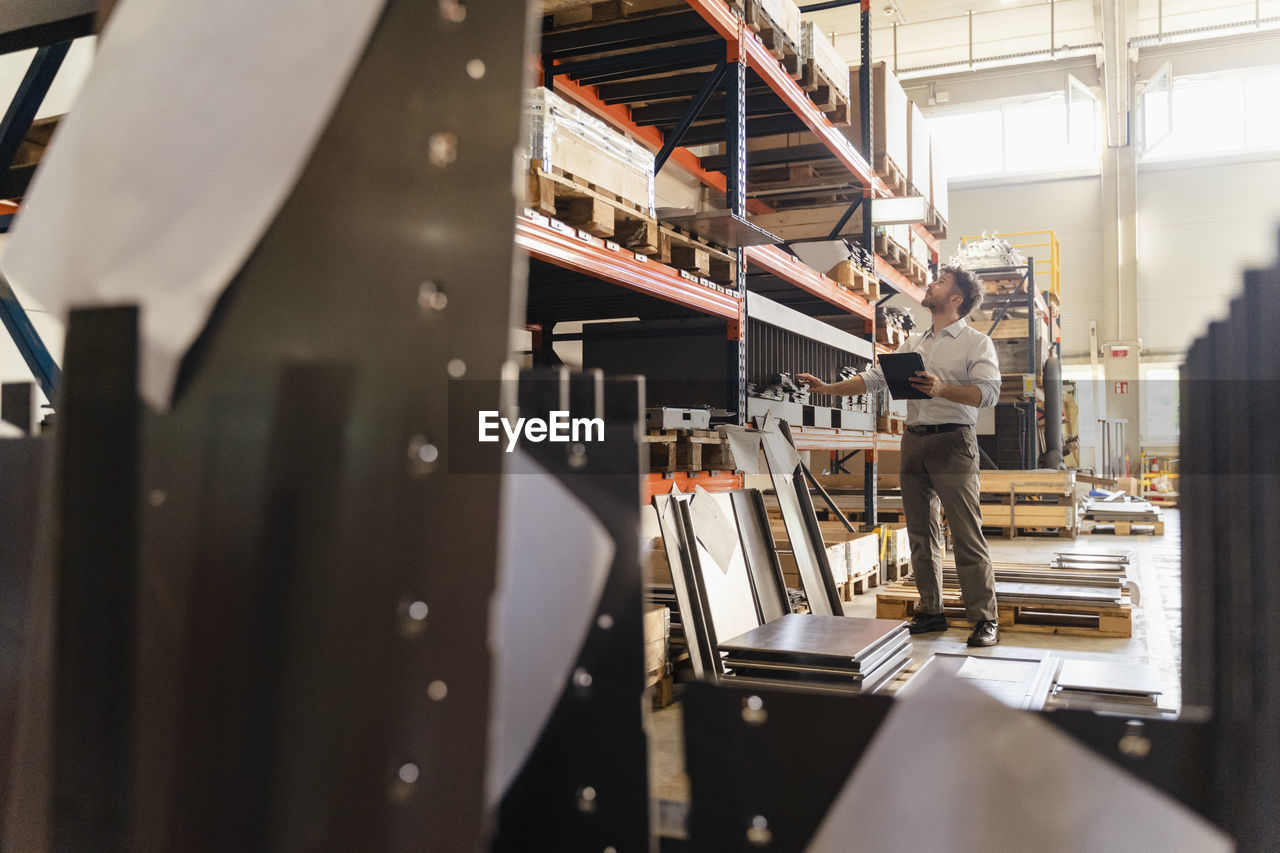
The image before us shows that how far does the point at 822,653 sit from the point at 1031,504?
823 cm

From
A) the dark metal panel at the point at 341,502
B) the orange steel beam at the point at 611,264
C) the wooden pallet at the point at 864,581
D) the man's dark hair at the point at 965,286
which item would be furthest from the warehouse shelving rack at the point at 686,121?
the dark metal panel at the point at 341,502

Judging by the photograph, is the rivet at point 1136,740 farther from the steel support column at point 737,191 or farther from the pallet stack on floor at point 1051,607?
the pallet stack on floor at point 1051,607

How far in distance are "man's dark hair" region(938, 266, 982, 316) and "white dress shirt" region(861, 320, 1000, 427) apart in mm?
121

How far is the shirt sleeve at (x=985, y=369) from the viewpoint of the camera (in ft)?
15.8

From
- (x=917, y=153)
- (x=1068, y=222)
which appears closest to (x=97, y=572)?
(x=917, y=153)

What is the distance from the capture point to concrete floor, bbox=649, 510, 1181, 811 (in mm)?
3108

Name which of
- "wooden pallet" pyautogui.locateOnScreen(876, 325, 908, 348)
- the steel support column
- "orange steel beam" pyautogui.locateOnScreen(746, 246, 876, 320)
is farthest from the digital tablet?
"wooden pallet" pyautogui.locateOnScreen(876, 325, 908, 348)

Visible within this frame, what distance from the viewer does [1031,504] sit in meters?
10.2

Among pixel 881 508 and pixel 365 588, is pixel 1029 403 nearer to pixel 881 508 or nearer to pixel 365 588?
Result: pixel 881 508

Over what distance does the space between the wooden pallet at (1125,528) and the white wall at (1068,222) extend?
7847 mm

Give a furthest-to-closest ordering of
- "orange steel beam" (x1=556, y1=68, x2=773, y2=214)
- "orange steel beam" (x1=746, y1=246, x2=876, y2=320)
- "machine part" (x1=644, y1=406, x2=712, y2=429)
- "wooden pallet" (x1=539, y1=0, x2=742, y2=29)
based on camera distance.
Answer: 1. "orange steel beam" (x1=556, y1=68, x2=773, y2=214)
2. "orange steel beam" (x1=746, y1=246, x2=876, y2=320)
3. "wooden pallet" (x1=539, y1=0, x2=742, y2=29)
4. "machine part" (x1=644, y1=406, x2=712, y2=429)

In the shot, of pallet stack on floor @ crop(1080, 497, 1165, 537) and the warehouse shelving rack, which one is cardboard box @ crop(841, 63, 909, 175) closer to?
the warehouse shelving rack

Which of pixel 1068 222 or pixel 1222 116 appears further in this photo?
pixel 1068 222

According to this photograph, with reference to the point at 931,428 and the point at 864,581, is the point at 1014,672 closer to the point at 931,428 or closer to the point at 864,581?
the point at 931,428
